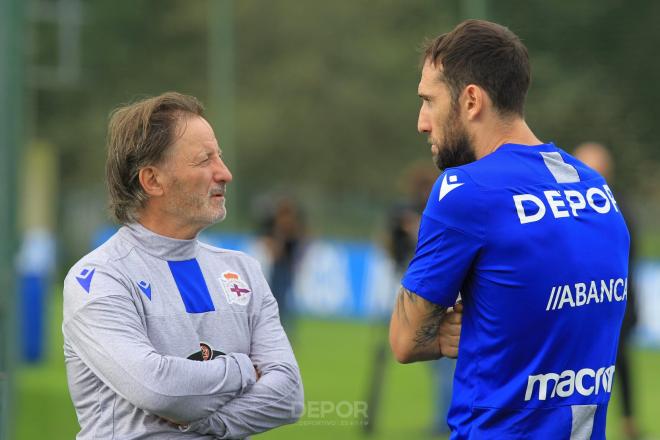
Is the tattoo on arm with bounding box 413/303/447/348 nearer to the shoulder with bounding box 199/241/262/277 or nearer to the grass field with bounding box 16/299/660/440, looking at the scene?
the shoulder with bounding box 199/241/262/277

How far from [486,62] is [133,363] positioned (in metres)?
1.18

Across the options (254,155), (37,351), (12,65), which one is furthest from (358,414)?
(254,155)

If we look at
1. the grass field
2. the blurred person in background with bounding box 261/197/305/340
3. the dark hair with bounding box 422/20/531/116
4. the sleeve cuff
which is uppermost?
the dark hair with bounding box 422/20/531/116

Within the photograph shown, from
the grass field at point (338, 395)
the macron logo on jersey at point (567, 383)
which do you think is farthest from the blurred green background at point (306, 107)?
the macron logo on jersey at point (567, 383)

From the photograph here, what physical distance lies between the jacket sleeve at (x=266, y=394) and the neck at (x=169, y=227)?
28 centimetres

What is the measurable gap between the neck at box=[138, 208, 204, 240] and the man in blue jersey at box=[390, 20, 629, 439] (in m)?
0.61

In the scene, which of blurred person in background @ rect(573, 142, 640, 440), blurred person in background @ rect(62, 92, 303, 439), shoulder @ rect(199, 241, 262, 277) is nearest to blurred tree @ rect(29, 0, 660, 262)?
blurred person in background @ rect(573, 142, 640, 440)

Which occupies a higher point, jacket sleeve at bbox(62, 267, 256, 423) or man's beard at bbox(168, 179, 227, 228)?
man's beard at bbox(168, 179, 227, 228)

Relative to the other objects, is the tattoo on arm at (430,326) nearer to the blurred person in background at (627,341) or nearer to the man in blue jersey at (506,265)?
the man in blue jersey at (506,265)

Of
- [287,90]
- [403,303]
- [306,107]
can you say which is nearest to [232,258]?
[403,303]

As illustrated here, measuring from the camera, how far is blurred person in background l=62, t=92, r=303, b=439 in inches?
117

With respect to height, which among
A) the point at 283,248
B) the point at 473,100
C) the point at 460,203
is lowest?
the point at 283,248

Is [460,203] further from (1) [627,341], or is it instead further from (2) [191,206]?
(1) [627,341]

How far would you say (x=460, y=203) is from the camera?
294 cm
